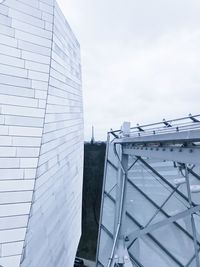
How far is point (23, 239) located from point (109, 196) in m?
5.57

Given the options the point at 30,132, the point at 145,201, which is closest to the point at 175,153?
the point at 30,132

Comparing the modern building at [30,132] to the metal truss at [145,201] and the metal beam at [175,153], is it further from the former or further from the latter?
the metal beam at [175,153]

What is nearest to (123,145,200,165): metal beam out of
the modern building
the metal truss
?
the metal truss

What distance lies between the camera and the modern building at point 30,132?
19.2 feet

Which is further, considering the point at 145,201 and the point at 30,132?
the point at 145,201

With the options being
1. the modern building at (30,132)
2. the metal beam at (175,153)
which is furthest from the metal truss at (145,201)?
the modern building at (30,132)

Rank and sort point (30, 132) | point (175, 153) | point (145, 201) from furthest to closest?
1. point (145, 201)
2. point (30, 132)
3. point (175, 153)

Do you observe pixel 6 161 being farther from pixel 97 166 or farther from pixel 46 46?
pixel 97 166

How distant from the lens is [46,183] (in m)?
7.28

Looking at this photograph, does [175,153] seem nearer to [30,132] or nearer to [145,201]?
[30,132]

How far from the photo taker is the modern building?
19.2 ft

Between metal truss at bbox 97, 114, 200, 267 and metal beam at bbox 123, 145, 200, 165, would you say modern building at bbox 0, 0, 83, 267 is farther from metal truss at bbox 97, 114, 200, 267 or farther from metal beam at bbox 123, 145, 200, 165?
metal beam at bbox 123, 145, 200, 165

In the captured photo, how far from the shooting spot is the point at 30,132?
654 centimetres

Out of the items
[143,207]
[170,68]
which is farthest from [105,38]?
[143,207]
